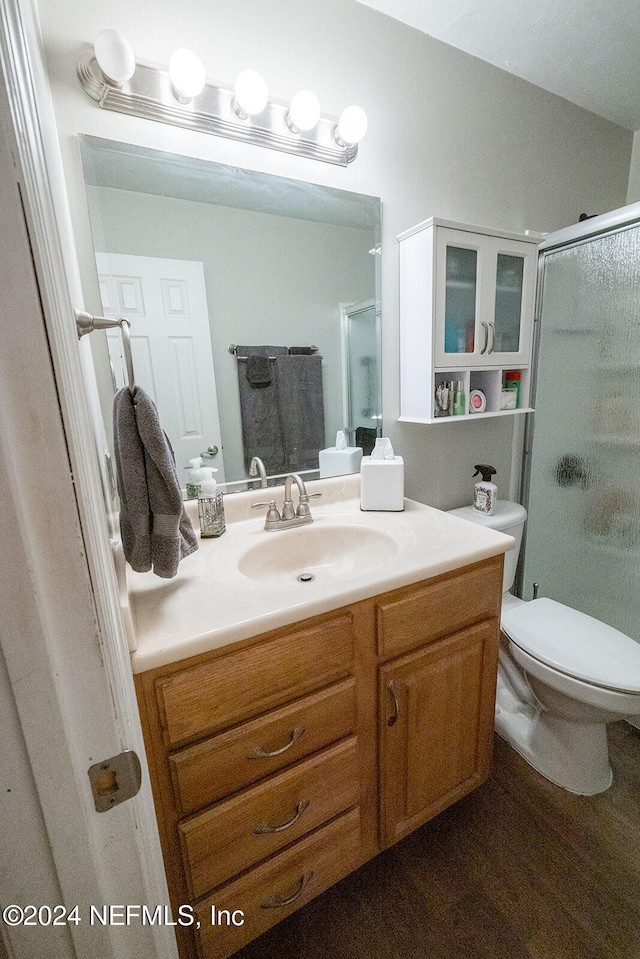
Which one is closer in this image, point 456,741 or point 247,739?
point 247,739

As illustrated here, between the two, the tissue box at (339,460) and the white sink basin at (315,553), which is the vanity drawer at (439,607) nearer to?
the white sink basin at (315,553)

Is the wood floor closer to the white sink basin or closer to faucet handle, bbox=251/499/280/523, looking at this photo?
the white sink basin

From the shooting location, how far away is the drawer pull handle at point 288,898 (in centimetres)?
82

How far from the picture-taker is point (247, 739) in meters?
0.73

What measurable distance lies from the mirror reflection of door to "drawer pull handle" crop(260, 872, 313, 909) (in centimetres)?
112

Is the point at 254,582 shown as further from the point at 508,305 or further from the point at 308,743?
the point at 508,305

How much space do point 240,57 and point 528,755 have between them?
2220 mm

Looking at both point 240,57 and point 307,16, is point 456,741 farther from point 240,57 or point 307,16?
point 307,16

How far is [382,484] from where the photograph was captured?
122 cm

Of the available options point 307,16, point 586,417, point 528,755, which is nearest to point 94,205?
point 307,16

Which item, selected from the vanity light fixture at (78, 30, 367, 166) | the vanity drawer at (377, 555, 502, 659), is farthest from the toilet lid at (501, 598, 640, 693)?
the vanity light fixture at (78, 30, 367, 166)

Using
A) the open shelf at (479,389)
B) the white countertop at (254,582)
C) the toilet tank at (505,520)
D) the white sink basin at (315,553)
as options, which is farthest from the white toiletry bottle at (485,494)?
the white sink basin at (315,553)

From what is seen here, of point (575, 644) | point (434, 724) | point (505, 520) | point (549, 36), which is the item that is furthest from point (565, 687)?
point (549, 36)

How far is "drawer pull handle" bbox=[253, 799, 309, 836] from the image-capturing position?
2.55ft
